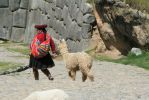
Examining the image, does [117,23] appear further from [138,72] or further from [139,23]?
[138,72]

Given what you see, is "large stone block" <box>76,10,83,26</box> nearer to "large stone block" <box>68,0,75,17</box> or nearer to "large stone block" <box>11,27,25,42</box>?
"large stone block" <box>68,0,75,17</box>

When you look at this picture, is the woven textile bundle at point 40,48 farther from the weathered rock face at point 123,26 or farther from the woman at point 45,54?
the weathered rock face at point 123,26

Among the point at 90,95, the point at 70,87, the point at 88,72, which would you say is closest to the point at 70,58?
the point at 88,72

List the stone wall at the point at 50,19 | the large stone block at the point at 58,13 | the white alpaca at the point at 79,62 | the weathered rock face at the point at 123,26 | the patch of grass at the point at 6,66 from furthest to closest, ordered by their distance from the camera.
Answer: the large stone block at the point at 58,13, the stone wall at the point at 50,19, the weathered rock face at the point at 123,26, the patch of grass at the point at 6,66, the white alpaca at the point at 79,62

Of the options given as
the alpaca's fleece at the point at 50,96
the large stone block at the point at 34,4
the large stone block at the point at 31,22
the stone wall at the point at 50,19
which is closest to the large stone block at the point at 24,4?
the stone wall at the point at 50,19

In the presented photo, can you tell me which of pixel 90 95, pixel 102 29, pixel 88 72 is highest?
pixel 90 95

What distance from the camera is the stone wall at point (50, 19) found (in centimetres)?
2538

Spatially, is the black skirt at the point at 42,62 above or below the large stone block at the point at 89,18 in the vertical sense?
above

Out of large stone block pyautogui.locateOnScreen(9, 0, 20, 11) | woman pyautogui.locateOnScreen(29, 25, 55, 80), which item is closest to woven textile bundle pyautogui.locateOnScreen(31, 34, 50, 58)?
woman pyautogui.locateOnScreen(29, 25, 55, 80)

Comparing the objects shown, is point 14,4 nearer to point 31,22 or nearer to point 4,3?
point 4,3

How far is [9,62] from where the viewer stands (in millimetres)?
21500

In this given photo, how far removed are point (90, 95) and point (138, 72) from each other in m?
7.67

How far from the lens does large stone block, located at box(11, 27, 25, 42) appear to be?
35728mm

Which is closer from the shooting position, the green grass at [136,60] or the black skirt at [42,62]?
the black skirt at [42,62]
